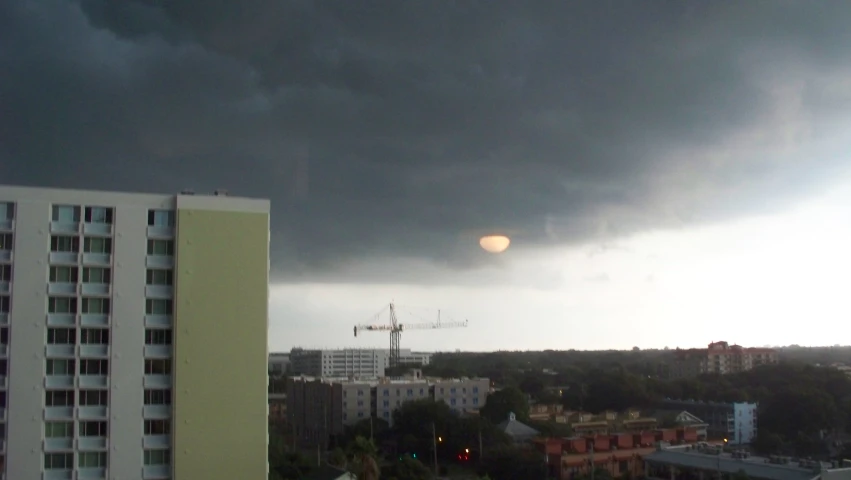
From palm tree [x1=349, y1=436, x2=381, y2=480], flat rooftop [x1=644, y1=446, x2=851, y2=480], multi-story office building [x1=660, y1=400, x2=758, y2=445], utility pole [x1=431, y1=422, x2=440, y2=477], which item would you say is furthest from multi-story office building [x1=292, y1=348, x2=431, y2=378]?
palm tree [x1=349, y1=436, x2=381, y2=480]

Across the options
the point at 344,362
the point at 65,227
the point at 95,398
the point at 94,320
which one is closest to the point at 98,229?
the point at 65,227

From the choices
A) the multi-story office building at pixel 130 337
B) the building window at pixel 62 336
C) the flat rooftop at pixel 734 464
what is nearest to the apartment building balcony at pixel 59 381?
the multi-story office building at pixel 130 337

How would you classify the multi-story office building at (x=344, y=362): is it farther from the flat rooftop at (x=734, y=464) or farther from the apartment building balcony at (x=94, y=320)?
the apartment building balcony at (x=94, y=320)

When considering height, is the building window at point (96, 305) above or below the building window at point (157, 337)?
above

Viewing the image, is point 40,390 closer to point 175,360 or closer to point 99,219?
point 175,360

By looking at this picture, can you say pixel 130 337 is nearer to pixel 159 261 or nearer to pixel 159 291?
pixel 159 291

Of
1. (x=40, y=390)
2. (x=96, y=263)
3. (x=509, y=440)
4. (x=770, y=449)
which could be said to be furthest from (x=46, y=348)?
(x=770, y=449)
